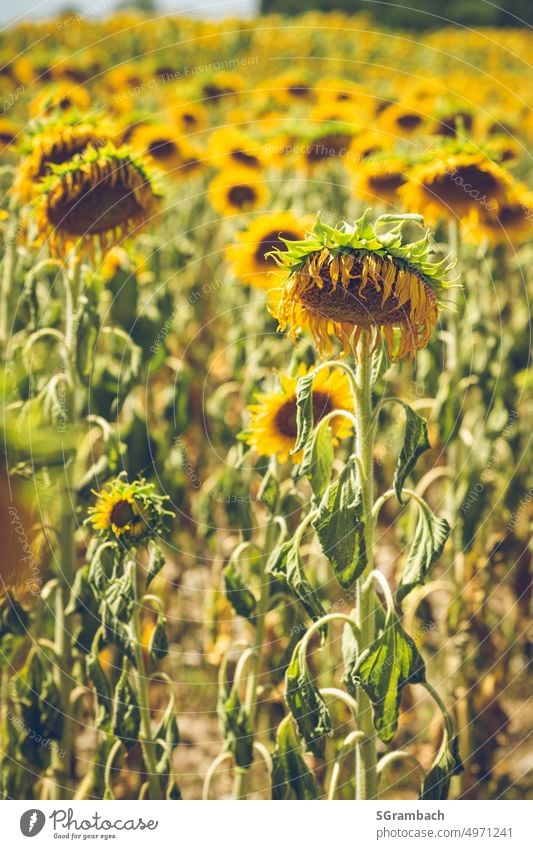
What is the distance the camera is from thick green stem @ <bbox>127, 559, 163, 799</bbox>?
1339 millimetres

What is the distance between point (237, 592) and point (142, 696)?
0.25m

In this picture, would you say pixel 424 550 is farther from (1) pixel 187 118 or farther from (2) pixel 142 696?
(1) pixel 187 118

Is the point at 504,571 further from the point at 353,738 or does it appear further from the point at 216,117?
the point at 216,117

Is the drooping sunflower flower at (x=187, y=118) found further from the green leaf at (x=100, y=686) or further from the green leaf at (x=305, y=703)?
the green leaf at (x=305, y=703)

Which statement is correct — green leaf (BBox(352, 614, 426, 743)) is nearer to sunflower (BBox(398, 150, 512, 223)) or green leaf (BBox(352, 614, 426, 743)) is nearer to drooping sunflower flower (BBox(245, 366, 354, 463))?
drooping sunflower flower (BBox(245, 366, 354, 463))

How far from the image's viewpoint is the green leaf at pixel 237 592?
58.4 inches

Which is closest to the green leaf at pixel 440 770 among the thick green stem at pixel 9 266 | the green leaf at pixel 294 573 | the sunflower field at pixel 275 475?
the sunflower field at pixel 275 475

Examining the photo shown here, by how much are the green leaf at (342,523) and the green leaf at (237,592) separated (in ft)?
1.30

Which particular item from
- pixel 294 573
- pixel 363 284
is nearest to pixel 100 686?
pixel 294 573

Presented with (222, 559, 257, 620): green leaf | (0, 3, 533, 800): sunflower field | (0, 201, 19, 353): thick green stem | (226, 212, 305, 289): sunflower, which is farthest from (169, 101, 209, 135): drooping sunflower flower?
(222, 559, 257, 620): green leaf

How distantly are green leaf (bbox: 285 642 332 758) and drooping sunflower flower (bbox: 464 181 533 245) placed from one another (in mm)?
1147
